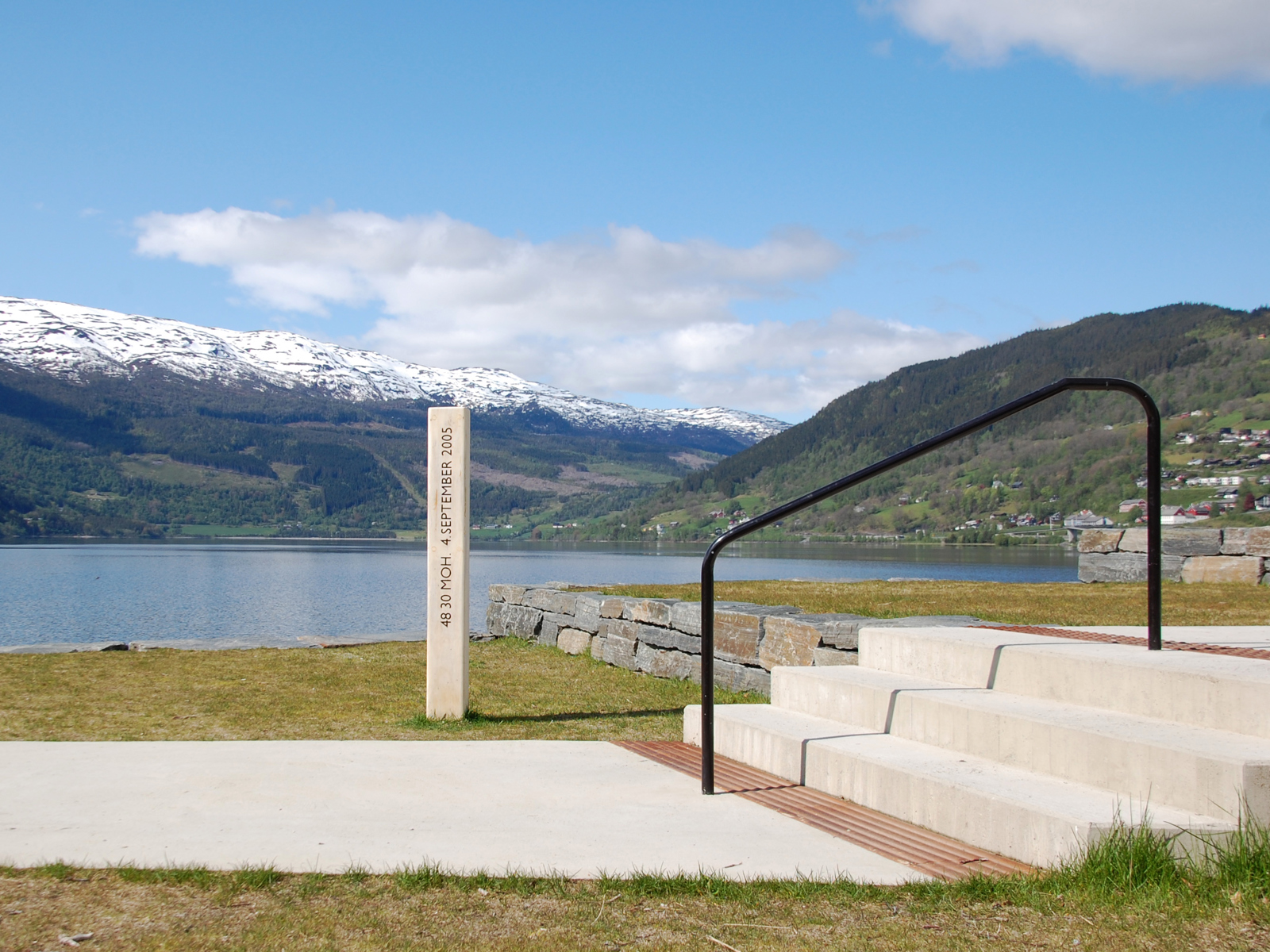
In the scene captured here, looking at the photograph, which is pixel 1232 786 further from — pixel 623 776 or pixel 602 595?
pixel 602 595

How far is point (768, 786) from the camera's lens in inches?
191

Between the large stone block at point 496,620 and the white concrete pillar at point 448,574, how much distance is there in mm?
6850

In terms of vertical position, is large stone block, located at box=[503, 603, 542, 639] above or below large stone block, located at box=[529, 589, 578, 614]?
below

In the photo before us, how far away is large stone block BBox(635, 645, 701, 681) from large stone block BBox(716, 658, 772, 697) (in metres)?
0.49

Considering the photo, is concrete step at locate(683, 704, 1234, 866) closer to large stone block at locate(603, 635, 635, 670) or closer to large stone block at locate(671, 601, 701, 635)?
large stone block at locate(671, 601, 701, 635)

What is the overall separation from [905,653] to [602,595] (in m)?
6.44

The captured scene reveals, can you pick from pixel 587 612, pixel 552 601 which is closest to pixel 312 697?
pixel 587 612

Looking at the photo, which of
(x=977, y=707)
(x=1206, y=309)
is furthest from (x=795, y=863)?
(x=1206, y=309)

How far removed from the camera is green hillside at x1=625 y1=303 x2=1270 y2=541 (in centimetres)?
10081

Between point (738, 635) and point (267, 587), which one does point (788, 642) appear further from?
point (267, 587)

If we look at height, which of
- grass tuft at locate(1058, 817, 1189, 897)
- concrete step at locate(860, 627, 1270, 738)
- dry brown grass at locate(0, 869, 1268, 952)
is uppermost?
concrete step at locate(860, 627, 1270, 738)

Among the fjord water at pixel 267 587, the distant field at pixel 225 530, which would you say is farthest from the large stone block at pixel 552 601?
the distant field at pixel 225 530

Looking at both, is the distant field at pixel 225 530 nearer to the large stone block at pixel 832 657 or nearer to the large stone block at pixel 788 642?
the large stone block at pixel 788 642

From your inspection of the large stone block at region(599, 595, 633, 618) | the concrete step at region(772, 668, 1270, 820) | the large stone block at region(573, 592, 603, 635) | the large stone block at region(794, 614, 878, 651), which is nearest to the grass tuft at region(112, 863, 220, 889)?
the concrete step at region(772, 668, 1270, 820)
